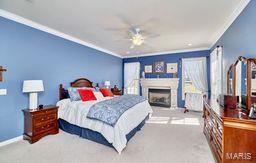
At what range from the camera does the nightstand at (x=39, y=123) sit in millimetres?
2850

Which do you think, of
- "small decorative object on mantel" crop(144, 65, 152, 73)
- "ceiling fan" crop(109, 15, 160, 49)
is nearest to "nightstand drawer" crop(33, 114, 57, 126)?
"ceiling fan" crop(109, 15, 160, 49)

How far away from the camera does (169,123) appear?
13.4 feet

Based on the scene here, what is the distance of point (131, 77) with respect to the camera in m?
7.37

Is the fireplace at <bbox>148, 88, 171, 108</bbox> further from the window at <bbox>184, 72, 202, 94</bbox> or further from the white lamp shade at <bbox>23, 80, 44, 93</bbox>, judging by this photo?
the white lamp shade at <bbox>23, 80, 44, 93</bbox>

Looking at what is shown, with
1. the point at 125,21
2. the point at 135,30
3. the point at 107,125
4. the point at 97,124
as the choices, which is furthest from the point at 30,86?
the point at 135,30

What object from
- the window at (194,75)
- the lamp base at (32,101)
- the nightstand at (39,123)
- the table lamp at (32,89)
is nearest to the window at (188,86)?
the window at (194,75)

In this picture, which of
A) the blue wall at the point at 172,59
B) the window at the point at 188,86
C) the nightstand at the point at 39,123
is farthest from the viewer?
the window at the point at 188,86

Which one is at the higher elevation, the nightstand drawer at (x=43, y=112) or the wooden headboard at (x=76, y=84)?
the wooden headboard at (x=76, y=84)

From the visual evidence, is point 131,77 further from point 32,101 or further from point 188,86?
point 32,101

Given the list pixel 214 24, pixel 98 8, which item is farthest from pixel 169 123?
pixel 98 8

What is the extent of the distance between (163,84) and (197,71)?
1607mm

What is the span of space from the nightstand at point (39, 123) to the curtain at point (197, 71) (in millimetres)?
5462

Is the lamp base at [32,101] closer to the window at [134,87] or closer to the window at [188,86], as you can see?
the window at [134,87]

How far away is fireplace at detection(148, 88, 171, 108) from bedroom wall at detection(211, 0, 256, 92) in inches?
137
